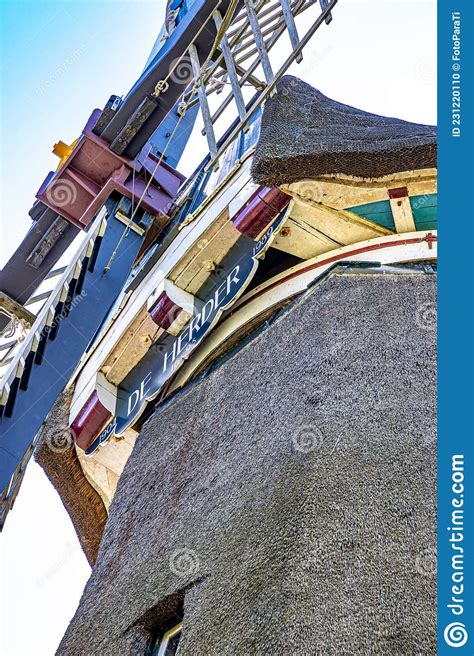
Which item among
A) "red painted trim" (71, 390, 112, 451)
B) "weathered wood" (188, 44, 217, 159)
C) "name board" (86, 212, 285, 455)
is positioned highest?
"weathered wood" (188, 44, 217, 159)

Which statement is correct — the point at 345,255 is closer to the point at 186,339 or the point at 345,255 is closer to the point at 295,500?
the point at 186,339

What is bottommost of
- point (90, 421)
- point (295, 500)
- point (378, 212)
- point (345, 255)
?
point (295, 500)

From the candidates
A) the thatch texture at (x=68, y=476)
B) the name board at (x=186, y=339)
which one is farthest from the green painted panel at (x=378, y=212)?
the thatch texture at (x=68, y=476)

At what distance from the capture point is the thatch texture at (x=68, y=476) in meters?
6.36

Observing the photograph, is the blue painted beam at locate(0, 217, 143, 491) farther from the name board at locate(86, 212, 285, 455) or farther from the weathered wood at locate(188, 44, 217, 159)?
the weathered wood at locate(188, 44, 217, 159)

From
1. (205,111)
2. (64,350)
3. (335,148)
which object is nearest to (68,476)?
(64,350)

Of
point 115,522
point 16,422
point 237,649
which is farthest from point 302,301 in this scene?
point 16,422

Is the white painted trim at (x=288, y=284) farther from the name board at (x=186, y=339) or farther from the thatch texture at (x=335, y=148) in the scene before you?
the thatch texture at (x=335, y=148)

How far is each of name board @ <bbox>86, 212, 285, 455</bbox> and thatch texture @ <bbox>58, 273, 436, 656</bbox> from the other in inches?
20.2

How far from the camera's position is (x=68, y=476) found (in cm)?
646

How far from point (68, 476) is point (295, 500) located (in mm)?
3267

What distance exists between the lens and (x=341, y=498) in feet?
11.2

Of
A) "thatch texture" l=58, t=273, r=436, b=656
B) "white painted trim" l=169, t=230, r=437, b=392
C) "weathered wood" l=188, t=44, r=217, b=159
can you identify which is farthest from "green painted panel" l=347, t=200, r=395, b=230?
"weathered wood" l=188, t=44, r=217, b=159

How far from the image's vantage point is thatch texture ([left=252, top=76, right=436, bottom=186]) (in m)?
4.77
